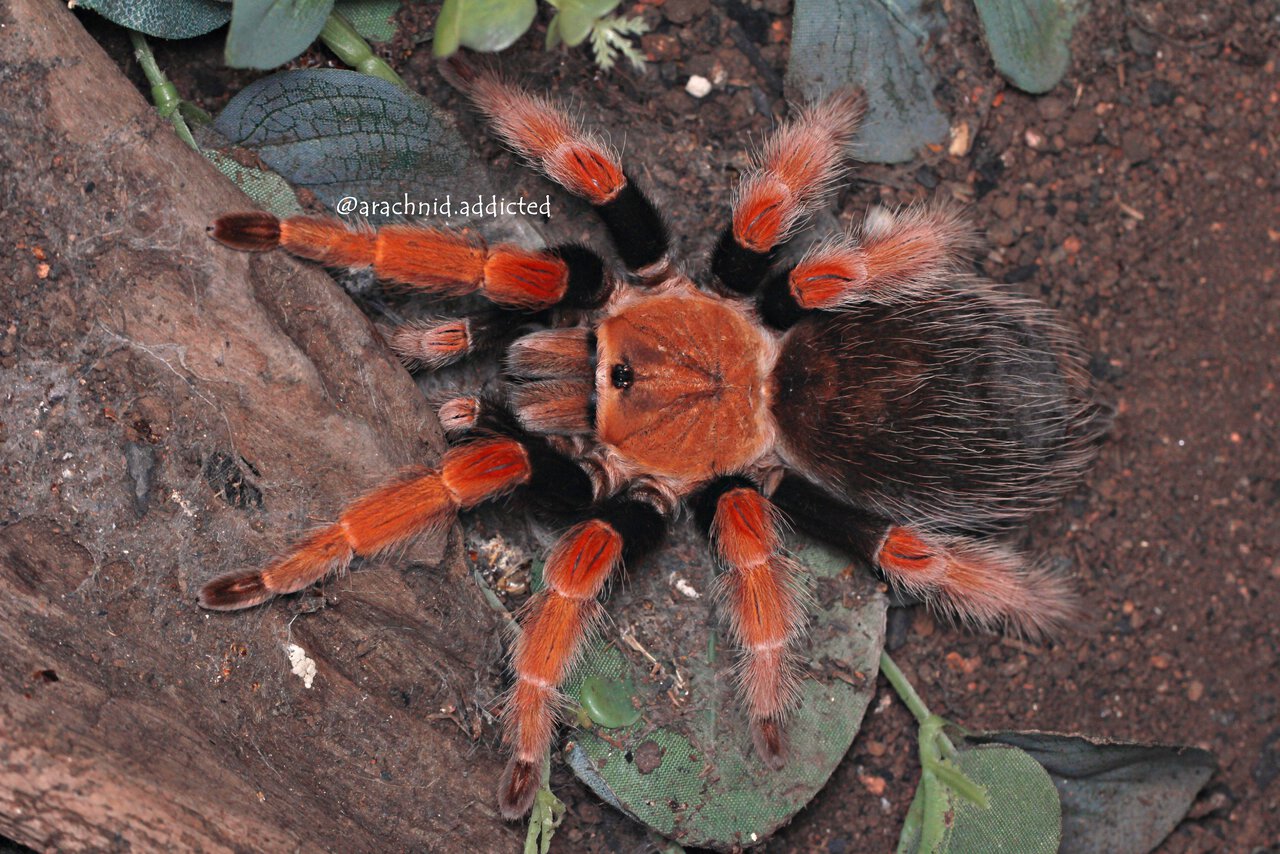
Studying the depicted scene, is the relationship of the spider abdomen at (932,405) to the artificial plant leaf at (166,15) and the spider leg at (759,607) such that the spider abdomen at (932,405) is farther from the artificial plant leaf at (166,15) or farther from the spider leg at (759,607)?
the artificial plant leaf at (166,15)

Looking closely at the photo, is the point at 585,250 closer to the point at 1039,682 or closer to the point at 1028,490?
the point at 1028,490

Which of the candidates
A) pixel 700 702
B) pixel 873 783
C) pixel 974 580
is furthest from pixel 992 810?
pixel 700 702

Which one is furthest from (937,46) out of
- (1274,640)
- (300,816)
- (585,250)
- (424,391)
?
(300,816)

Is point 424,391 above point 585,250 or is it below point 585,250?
below

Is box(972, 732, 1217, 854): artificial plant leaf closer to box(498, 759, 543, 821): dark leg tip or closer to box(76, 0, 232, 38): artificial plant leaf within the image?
box(498, 759, 543, 821): dark leg tip

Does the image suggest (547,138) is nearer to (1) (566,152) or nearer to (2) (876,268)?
(1) (566,152)
